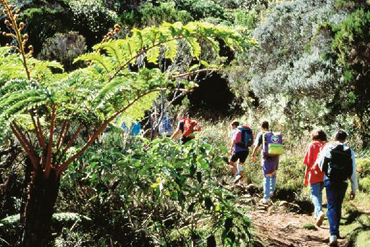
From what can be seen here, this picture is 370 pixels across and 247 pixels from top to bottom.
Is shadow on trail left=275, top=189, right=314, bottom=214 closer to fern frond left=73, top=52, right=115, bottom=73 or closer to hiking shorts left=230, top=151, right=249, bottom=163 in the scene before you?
hiking shorts left=230, top=151, right=249, bottom=163

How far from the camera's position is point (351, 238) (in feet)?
16.9

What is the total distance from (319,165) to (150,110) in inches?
110

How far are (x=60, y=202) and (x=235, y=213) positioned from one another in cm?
198

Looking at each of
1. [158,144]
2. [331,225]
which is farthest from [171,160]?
[331,225]

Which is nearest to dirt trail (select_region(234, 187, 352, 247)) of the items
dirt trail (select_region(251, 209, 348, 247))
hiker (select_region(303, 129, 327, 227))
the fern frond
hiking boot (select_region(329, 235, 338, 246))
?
dirt trail (select_region(251, 209, 348, 247))

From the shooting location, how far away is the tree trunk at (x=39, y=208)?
2.85 metres

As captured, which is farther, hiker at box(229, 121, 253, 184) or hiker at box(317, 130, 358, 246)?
hiker at box(229, 121, 253, 184)

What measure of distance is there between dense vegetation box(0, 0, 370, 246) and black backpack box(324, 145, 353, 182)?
2.54 ft

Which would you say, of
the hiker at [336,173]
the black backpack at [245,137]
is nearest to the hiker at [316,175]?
the hiker at [336,173]

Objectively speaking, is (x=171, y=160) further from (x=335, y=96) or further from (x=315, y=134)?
(x=335, y=96)

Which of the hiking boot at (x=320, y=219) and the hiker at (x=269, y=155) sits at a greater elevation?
the hiker at (x=269, y=155)

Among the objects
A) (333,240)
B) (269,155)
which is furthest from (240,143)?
(333,240)

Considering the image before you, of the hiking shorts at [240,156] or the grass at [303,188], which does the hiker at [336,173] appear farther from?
the hiking shorts at [240,156]

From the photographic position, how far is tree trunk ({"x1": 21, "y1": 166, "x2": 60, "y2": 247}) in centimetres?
285
